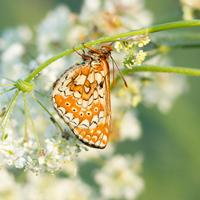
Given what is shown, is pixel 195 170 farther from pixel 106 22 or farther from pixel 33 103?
pixel 33 103

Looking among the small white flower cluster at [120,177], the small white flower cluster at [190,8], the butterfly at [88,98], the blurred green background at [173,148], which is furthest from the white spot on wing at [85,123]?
the blurred green background at [173,148]

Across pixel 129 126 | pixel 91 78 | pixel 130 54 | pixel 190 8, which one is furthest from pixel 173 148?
pixel 130 54

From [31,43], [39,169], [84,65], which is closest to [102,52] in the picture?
[84,65]

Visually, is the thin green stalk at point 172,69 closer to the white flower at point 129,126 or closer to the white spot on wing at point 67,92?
the white spot on wing at point 67,92

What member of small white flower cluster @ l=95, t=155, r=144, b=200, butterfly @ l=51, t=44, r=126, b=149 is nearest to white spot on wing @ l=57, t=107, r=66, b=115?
butterfly @ l=51, t=44, r=126, b=149

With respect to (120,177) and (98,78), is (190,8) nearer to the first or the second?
(98,78)

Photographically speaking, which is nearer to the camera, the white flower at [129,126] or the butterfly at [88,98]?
the butterfly at [88,98]
